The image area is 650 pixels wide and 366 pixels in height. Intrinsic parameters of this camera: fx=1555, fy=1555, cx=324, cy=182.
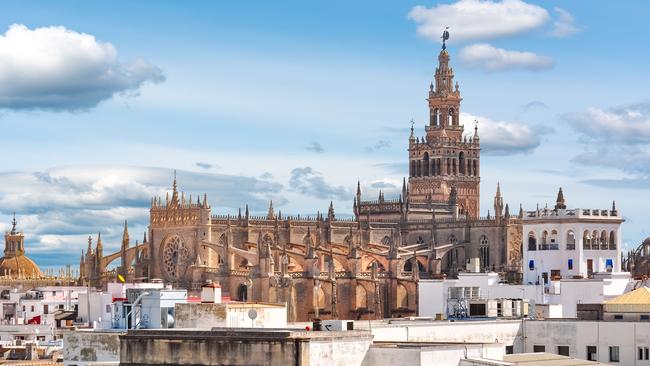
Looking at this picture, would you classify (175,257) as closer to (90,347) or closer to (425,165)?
(425,165)

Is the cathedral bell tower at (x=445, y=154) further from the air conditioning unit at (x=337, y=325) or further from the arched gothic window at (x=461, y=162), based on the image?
the air conditioning unit at (x=337, y=325)

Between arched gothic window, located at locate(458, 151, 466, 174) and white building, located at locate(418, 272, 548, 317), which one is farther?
arched gothic window, located at locate(458, 151, 466, 174)

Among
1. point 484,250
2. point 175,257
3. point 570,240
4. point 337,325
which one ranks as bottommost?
point 337,325

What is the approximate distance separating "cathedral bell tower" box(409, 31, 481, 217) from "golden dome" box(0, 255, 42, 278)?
128ft

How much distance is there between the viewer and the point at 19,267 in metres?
147

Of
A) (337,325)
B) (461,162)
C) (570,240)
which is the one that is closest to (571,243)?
(570,240)

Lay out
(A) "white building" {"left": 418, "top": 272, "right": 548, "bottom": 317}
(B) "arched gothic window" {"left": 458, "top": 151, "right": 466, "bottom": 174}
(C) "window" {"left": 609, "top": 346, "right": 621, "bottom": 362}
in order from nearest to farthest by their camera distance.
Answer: (C) "window" {"left": 609, "top": 346, "right": 621, "bottom": 362}, (A) "white building" {"left": 418, "top": 272, "right": 548, "bottom": 317}, (B) "arched gothic window" {"left": 458, "top": 151, "right": 466, "bottom": 174}

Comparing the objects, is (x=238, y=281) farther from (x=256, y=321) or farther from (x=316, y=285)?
(x=256, y=321)

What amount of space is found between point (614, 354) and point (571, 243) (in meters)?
37.5

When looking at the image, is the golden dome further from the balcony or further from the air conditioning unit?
the air conditioning unit

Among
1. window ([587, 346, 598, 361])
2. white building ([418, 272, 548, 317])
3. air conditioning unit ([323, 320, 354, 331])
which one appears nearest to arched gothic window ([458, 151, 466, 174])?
white building ([418, 272, 548, 317])

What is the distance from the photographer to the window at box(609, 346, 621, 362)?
150 ft

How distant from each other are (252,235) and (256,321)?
307ft

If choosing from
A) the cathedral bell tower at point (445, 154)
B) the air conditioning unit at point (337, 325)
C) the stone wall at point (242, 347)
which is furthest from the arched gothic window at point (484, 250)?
the stone wall at point (242, 347)
